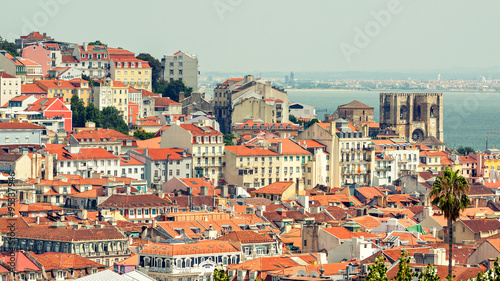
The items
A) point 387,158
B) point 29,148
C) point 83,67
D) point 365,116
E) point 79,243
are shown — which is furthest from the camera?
point 365,116

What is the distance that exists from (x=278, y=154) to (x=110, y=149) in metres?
14.8

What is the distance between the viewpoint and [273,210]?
93375 millimetres

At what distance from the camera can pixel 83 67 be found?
532 feet

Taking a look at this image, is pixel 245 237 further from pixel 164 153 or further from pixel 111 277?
pixel 164 153

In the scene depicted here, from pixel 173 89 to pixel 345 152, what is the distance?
4587cm

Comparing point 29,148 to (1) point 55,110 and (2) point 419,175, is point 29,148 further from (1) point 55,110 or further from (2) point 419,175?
(2) point 419,175

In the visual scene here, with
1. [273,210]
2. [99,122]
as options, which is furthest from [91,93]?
[273,210]

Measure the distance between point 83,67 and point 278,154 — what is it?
46.8 meters

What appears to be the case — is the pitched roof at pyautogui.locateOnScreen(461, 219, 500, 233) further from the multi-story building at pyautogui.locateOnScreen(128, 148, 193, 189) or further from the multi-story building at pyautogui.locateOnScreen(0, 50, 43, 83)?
the multi-story building at pyautogui.locateOnScreen(0, 50, 43, 83)

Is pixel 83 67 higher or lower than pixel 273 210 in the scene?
higher

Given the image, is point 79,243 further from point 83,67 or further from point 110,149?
point 83,67

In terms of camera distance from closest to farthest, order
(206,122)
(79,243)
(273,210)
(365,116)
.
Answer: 1. (79,243)
2. (273,210)
3. (206,122)
4. (365,116)

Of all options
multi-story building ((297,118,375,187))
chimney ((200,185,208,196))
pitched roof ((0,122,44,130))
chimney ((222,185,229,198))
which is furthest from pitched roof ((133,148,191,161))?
chimney ((200,185,208,196))

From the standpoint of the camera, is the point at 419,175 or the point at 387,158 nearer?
the point at 419,175
